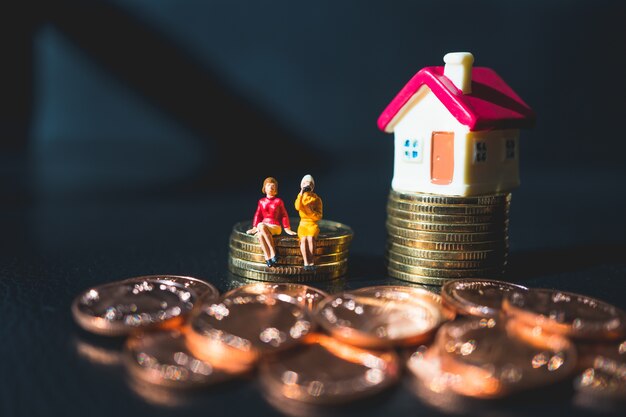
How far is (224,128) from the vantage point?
5266 millimetres

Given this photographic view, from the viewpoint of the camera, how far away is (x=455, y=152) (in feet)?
7.73

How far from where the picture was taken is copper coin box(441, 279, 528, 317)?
207 cm

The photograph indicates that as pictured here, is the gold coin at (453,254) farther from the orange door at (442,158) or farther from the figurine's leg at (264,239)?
the figurine's leg at (264,239)

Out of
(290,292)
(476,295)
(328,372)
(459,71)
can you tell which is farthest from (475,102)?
(328,372)

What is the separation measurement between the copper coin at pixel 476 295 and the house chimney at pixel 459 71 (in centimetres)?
70

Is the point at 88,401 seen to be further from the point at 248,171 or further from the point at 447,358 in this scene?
the point at 248,171

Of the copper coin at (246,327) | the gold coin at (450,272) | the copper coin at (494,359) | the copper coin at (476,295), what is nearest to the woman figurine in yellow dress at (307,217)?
the copper coin at (246,327)

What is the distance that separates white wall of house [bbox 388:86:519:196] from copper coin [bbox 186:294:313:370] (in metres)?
0.71

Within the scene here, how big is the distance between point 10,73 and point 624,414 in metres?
4.88

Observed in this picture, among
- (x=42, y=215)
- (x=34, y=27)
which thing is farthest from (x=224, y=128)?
(x=42, y=215)

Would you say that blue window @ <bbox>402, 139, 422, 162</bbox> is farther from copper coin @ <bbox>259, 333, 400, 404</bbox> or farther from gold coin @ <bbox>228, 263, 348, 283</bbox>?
copper coin @ <bbox>259, 333, 400, 404</bbox>

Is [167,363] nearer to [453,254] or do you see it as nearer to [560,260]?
[453,254]

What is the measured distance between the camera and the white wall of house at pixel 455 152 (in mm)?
2357

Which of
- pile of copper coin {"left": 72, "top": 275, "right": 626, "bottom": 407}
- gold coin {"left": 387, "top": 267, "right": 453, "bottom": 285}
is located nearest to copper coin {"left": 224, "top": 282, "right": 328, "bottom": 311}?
pile of copper coin {"left": 72, "top": 275, "right": 626, "bottom": 407}
